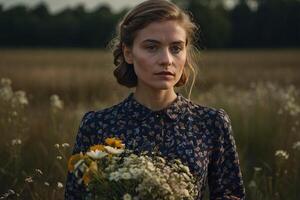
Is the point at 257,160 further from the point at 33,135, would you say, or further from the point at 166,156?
the point at 166,156

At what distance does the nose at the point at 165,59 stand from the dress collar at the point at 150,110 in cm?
24

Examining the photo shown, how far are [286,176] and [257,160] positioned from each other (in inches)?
42.9

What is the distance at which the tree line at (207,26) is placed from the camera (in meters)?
44.9

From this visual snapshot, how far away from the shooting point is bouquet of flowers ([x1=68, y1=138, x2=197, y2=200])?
1536 millimetres

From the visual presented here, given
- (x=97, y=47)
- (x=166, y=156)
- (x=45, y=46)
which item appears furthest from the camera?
(x=97, y=47)

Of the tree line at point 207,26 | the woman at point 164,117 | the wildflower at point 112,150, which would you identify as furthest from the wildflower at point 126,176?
the tree line at point 207,26

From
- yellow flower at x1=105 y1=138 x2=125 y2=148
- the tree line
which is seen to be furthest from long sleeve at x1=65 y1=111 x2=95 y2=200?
the tree line

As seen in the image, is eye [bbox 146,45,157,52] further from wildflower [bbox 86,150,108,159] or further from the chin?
wildflower [bbox 86,150,108,159]

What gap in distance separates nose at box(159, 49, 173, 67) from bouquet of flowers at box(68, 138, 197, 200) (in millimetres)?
643

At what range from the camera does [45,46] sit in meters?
48.8

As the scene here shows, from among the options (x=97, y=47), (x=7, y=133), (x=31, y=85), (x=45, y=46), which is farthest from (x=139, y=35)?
(x=97, y=47)

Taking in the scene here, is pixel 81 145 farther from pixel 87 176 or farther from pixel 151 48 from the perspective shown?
pixel 87 176

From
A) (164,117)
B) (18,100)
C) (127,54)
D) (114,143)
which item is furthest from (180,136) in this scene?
(18,100)

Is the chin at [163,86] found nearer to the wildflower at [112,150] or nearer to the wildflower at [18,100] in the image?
the wildflower at [112,150]
